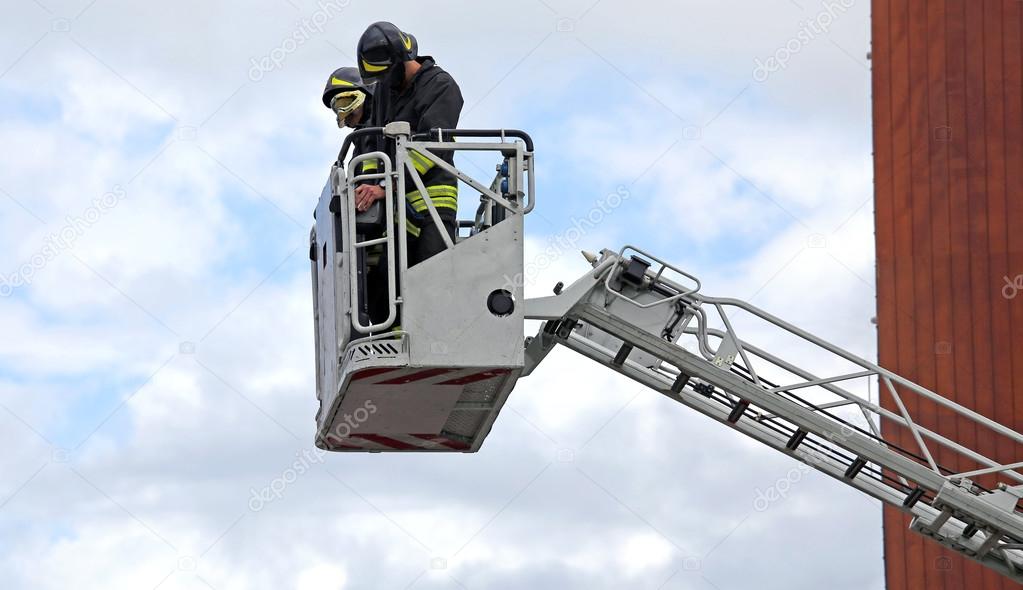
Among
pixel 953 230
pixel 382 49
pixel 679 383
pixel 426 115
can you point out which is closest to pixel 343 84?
pixel 382 49

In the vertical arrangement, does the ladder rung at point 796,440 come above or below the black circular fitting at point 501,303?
below

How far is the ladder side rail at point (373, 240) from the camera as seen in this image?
11.6 meters

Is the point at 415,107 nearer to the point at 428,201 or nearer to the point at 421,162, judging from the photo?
the point at 421,162

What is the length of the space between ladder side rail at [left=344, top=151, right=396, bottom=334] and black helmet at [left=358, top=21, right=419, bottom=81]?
4.35 feet

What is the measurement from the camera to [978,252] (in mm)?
18172

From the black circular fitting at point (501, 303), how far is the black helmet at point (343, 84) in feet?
9.87

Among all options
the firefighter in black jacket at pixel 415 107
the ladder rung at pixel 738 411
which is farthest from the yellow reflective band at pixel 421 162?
the ladder rung at pixel 738 411

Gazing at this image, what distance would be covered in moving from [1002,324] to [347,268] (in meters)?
8.95

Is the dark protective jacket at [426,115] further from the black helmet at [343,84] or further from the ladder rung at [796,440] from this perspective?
the ladder rung at [796,440]

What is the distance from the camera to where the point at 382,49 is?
42.3ft

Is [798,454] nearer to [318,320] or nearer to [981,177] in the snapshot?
[318,320]

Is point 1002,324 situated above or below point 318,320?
below

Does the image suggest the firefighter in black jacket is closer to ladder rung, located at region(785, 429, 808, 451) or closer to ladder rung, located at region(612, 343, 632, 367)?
ladder rung, located at region(612, 343, 632, 367)

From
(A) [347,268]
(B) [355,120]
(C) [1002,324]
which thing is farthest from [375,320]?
(C) [1002,324]
